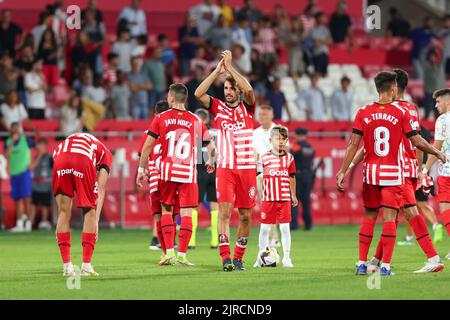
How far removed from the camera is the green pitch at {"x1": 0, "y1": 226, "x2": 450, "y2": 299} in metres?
12.0

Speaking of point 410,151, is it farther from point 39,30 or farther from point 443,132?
point 39,30

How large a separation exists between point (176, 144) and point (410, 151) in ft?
10.3

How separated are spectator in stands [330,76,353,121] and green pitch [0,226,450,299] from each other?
418 inches

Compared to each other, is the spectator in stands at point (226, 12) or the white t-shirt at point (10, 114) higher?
the spectator in stands at point (226, 12)

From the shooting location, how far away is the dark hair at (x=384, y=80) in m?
13.8

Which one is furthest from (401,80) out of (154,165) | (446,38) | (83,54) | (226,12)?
(446,38)

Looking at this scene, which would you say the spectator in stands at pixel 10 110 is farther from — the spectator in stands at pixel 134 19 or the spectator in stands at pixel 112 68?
the spectator in stands at pixel 134 19

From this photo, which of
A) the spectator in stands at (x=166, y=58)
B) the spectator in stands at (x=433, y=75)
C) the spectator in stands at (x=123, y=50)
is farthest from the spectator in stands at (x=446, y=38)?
the spectator in stands at (x=123, y=50)

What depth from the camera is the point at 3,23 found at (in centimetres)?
2967

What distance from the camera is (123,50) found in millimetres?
30766

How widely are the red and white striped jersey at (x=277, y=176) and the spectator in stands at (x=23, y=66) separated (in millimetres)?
12651

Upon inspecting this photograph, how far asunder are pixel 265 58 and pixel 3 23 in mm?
7188

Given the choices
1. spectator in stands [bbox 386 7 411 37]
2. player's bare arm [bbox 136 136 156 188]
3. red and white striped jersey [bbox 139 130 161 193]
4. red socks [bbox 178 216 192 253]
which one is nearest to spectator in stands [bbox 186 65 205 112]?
red and white striped jersey [bbox 139 130 161 193]

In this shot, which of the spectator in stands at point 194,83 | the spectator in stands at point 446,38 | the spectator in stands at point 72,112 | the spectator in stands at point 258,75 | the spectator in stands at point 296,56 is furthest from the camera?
the spectator in stands at point 446,38
